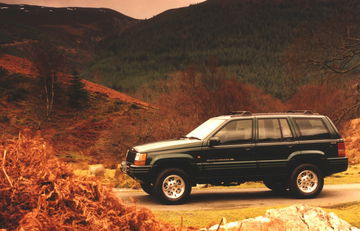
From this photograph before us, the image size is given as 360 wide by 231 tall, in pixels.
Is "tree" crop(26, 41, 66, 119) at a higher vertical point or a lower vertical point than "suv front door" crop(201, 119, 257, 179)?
higher

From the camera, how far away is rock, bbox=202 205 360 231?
427 centimetres

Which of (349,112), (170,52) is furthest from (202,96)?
(170,52)

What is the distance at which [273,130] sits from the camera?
11172 millimetres

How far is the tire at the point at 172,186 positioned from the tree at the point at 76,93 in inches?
1821

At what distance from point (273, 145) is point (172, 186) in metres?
2.70

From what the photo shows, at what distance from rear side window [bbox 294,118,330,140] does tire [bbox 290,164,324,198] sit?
0.80 metres

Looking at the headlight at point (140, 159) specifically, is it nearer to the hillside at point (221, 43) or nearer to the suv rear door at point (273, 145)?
the suv rear door at point (273, 145)

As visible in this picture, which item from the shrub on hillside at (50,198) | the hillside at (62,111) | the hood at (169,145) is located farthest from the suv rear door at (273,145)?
the hillside at (62,111)

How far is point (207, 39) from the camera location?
153750 millimetres

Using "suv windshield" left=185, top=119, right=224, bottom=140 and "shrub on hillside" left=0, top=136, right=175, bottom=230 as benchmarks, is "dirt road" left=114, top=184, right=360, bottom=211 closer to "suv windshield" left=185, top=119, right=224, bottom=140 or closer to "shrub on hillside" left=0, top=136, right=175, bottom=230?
"suv windshield" left=185, top=119, right=224, bottom=140

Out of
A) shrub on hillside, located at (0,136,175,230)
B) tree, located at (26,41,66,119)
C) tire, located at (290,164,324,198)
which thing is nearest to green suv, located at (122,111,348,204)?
tire, located at (290,164,324,198)

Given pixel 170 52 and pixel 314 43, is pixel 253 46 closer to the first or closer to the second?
pixel 170 52

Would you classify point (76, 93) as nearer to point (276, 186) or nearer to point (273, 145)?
point (276, 186)

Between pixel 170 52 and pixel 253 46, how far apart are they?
2682cm
